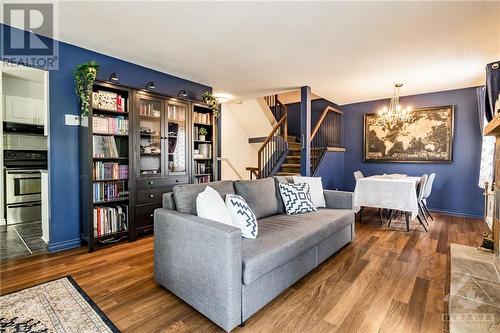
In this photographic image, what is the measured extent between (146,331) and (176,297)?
1.22 feet

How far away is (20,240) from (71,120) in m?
1.70

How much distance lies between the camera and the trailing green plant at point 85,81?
262 cm

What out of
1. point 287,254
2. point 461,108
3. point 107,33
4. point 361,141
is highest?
point 107,33

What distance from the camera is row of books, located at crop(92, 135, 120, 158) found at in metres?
2.89

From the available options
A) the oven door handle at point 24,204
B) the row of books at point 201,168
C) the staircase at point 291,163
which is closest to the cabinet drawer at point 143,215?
the row of books at point 201,168

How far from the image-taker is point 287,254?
1.82 metres

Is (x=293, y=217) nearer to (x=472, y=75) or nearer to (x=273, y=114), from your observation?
(x=472, y=75)

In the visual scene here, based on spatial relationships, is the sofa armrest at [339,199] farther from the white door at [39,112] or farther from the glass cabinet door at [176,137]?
the white door at [39,112]

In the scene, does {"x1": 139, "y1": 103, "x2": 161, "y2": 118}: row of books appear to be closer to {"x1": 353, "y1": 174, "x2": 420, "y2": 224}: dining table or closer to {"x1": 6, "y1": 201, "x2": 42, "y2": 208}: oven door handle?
{"x1": 6, "y1": 201, "x2": 42, "y2": 208}: oven door handle

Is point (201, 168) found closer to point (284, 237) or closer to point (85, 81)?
point (85, 81)

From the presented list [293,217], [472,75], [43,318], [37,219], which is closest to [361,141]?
[472,75]

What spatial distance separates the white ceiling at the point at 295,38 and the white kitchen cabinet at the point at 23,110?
2.10 metres

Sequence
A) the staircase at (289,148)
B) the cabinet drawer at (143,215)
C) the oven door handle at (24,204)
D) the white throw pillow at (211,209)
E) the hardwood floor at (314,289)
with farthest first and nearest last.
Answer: the staircase at (289,148)
the oven door handle at (24,204)
the cabinet drawer at (143,215)
the white throw pillow at (211,209)
the hardwood floor at (314,289)

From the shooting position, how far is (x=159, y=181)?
11.0 ft
